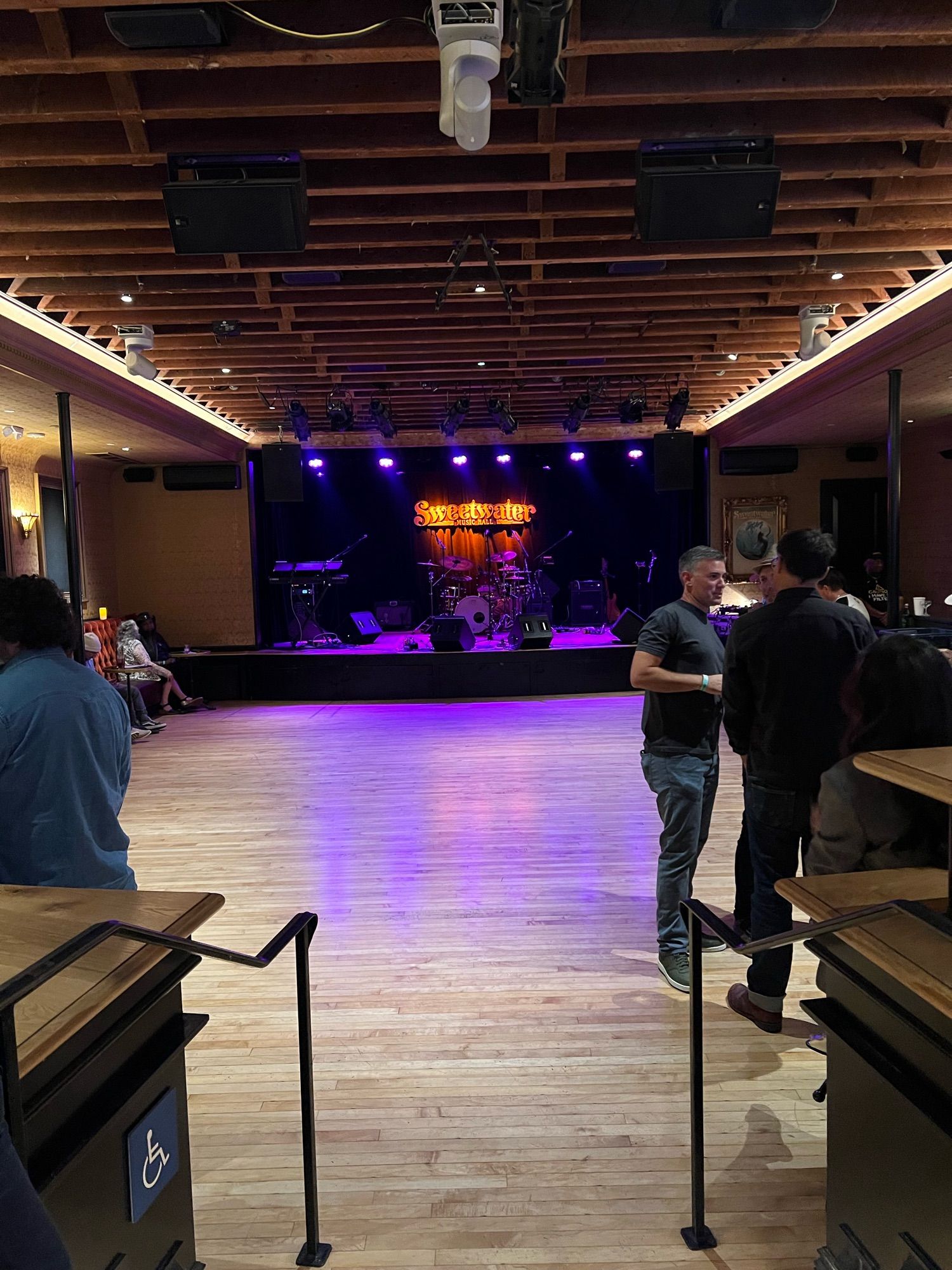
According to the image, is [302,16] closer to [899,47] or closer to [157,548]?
[899,47]

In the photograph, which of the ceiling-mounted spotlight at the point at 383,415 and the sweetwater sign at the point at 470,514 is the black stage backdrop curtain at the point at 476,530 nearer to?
the sweetwater sign at the point at 470,514

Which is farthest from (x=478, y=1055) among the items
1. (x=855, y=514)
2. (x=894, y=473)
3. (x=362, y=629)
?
(x=855, y=514)

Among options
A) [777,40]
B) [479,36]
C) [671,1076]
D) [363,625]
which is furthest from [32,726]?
[363,625]

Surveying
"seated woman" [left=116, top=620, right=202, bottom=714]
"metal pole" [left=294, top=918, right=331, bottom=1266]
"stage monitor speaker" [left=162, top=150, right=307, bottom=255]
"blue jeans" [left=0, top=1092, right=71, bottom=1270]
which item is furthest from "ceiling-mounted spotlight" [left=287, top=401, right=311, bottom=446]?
"blue jeans" [left=0, top=1092, right=71, bottom=1270]

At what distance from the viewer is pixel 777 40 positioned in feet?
9.96

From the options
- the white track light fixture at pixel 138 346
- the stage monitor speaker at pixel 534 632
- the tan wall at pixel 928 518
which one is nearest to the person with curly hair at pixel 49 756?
the white track light fixture at pixel 138 346

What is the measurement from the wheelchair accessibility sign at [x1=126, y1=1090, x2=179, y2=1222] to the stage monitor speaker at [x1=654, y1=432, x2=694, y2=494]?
31.7 ft

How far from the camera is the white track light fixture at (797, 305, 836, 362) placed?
6.34 m

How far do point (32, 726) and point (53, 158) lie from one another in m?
3.03

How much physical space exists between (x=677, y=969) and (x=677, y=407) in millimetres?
7426

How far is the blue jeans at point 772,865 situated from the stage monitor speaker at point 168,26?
3.22 meters

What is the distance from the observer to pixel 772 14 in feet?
8.93

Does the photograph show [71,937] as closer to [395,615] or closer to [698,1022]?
[698,1022]

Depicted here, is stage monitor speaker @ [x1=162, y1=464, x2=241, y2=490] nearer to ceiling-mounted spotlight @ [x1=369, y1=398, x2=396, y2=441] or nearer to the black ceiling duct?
ceiling-mounted spotlight @ [x1=369, y1=398, x2=396, y2=441]
